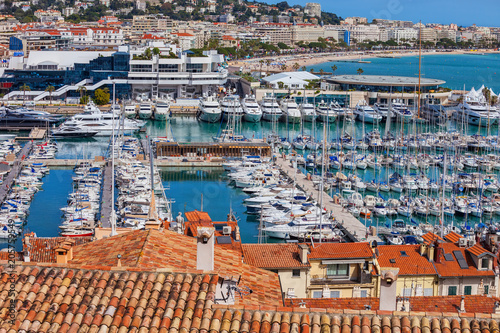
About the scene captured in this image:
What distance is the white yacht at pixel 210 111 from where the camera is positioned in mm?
55344

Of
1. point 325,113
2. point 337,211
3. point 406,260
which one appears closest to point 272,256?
point 406,260

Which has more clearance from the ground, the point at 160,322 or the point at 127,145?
the point at 160,322

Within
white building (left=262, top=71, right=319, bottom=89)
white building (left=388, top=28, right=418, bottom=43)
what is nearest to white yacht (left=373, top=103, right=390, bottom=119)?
white building (left=262, top=71, right=319, bottom=89)

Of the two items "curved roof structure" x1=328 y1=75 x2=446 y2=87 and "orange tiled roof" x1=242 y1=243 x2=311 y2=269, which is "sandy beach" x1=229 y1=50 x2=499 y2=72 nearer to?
"curved roof structure" x1=328 y1=75 x2=446 y2=87

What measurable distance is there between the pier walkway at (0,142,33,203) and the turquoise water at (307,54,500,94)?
63.3 meters

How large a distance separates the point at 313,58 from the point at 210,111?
74.8 meters

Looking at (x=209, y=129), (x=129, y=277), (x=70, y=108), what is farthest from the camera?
(x=70, y=108)

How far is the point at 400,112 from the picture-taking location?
5553 cm

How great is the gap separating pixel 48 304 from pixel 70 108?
175ft

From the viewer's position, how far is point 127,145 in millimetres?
40500

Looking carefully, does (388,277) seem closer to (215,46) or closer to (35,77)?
(35,77)

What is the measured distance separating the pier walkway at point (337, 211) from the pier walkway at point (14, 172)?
1108 centimetres

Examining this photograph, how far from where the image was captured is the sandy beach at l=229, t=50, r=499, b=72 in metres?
97.9

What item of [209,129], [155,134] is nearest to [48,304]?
[155,134]
